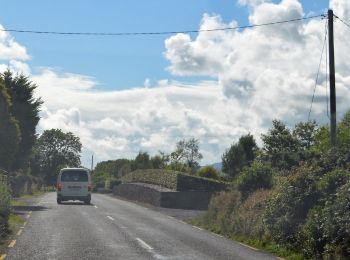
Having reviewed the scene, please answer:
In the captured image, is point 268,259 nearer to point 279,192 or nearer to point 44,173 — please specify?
point 279,192

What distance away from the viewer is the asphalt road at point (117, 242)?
13.4m

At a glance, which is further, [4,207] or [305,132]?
[305,132]

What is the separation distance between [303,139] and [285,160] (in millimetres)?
49199

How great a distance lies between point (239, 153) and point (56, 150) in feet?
202

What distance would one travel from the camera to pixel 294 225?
15.6m

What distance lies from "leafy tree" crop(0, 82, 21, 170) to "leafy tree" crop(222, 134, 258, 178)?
48192 mm

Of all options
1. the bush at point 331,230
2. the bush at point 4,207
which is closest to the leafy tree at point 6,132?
the bush at point 4,207

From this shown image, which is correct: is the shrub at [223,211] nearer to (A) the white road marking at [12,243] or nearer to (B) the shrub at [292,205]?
(B) the shrub at [292,205]

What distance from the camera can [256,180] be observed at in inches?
871

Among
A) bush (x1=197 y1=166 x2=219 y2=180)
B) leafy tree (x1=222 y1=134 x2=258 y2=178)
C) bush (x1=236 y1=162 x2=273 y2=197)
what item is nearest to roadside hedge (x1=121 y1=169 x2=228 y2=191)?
bush (x1=197 y1=166 x2=219 y2=180)

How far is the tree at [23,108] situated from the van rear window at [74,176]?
7.96 m

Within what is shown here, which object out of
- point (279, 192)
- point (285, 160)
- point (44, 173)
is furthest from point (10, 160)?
point (44, 173)

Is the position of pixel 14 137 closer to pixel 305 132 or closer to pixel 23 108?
pixel 23 108

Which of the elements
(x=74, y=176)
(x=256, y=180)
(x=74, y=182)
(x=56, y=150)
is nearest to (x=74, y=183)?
(x=74, y=182)
